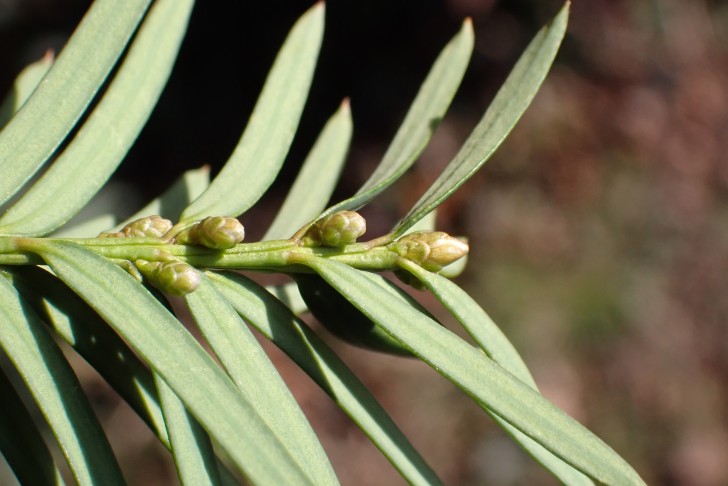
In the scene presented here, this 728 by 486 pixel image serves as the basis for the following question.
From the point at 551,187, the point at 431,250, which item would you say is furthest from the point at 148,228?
the point at 551,187

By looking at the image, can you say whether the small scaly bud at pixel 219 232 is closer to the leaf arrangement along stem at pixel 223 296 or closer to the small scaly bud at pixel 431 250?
the leaf arrangement along stem at pixel 223 296

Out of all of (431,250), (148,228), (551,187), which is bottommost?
(551,187)

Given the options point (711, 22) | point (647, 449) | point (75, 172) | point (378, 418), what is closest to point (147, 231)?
point (75, 172)

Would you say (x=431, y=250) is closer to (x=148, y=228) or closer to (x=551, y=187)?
(x=148, y=228)

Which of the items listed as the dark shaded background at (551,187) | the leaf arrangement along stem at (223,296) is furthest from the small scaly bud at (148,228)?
the dark shaded background at (551,187)

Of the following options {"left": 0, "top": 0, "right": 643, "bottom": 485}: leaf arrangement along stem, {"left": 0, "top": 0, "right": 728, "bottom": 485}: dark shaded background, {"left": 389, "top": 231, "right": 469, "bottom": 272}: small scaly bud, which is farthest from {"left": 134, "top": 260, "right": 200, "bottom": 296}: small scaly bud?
{"left": 0, "top": 0, "right": 728, "bottom": 485}: dark shaded background

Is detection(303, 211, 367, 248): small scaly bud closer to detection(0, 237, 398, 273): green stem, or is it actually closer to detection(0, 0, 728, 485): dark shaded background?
detection(0, 237, 398, 273): green stem
